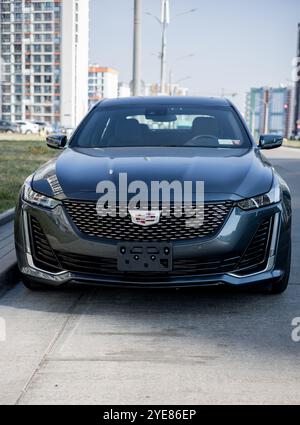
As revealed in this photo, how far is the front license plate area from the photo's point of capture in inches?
171

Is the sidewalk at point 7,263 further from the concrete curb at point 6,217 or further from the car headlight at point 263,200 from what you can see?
the car headlight at point 263,200

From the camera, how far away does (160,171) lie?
4660 millimetres

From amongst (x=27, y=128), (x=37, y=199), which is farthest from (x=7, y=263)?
(x=27, y=128)

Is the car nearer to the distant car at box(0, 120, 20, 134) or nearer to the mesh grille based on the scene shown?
the mesh grille

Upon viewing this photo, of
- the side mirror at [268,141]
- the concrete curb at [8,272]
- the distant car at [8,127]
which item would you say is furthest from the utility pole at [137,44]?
the distant car at [8,127]

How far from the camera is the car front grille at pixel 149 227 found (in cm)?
435

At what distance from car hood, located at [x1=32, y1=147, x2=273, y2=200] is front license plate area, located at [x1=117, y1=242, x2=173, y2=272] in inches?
15.4

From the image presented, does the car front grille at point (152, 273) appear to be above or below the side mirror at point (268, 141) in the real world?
below

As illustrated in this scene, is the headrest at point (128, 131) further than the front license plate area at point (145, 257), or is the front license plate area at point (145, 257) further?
the headrest at point (128, 131)

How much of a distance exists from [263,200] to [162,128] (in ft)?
5.86

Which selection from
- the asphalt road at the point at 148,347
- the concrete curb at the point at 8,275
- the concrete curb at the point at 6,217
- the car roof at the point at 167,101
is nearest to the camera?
the asphalt road at the point at 148,347

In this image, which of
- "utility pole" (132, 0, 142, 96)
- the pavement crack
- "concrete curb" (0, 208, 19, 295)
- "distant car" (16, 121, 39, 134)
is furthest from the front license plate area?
"distant car" (16, 121, 39, 134)

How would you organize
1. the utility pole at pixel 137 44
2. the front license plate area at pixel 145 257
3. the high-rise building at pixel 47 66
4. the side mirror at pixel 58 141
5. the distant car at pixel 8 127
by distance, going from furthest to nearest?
the high-rise building at pixel 47 66 → the distant car at pixel 8 127 → the utility pole at pixel 137 44 → the side mirror at pixel 58 141 → the front license plate area at pixel 145 257

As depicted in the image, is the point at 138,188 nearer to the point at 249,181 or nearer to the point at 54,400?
the point at 249,181
